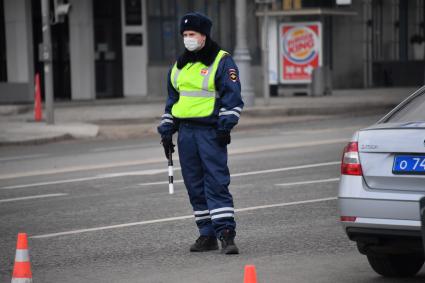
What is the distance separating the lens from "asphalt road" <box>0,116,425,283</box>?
27.9 ft

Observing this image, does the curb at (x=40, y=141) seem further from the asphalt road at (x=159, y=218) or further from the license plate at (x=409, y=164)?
the license plate at (x=409, y=164)

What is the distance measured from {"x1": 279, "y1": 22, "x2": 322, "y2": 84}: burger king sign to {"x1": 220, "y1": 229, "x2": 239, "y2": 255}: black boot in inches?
908

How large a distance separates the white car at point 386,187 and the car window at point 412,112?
0.01 metres

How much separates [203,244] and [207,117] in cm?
105

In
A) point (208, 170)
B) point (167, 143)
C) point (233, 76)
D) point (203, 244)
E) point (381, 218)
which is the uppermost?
point (233, 76)

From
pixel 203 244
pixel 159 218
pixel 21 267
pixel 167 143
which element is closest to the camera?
pixel 21 267

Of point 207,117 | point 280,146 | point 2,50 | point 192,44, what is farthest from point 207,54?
point 2,50

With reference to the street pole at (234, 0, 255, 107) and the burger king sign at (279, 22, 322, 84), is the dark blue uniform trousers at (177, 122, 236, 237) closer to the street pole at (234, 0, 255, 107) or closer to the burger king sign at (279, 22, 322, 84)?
the street pole at (234, 0, 255, 107)

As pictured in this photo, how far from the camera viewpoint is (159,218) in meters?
11.1

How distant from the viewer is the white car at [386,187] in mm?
7312

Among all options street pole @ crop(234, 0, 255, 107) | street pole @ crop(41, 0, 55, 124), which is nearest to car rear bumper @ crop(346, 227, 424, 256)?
street pole @ crop(41, 0, 55, 124)

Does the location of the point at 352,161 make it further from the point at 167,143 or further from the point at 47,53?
the point at 47,53

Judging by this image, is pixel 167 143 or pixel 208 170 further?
pixel 167 143

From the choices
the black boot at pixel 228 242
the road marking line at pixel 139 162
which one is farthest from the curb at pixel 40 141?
the black boot at pixel 228 242
